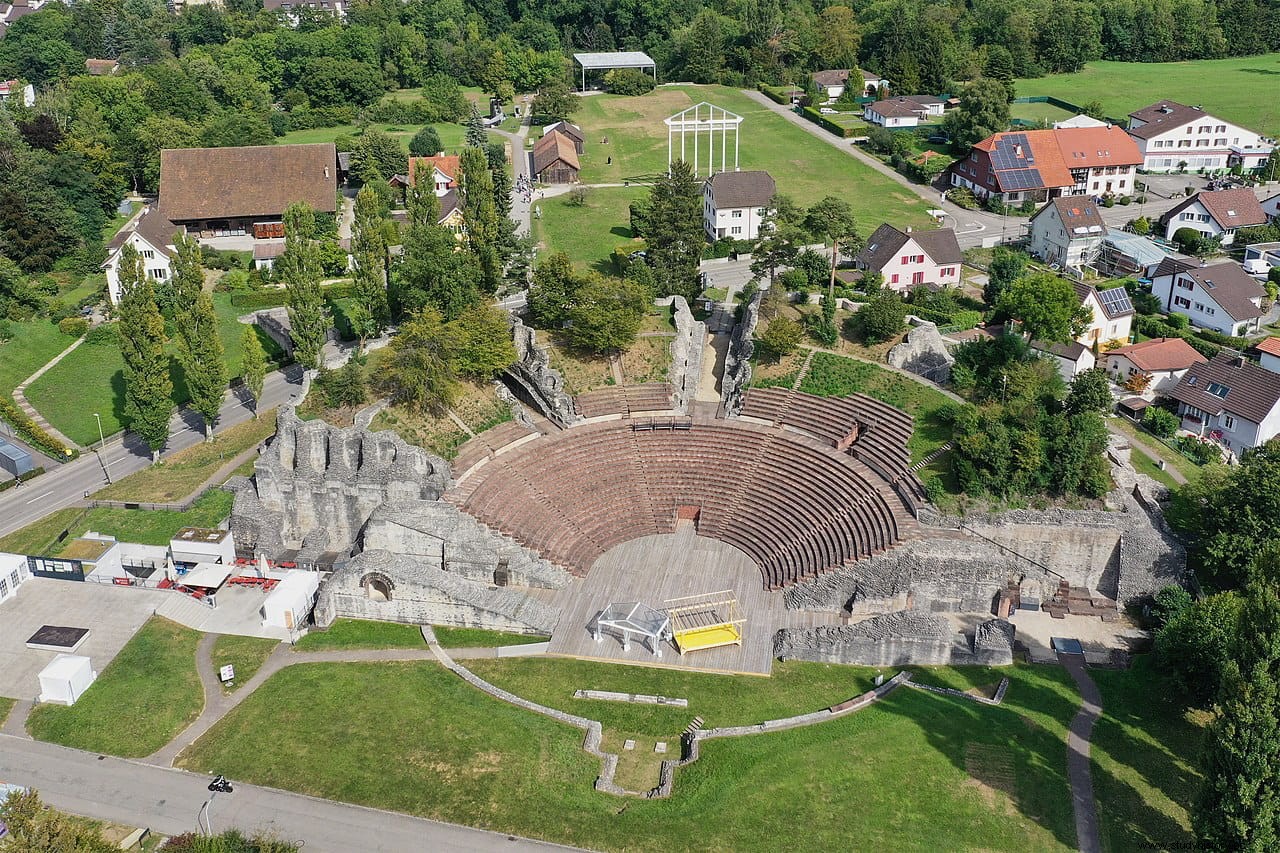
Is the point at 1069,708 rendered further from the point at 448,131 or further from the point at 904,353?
the point at 448,131

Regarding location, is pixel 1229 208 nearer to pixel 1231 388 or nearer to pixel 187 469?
pixel 1231 388

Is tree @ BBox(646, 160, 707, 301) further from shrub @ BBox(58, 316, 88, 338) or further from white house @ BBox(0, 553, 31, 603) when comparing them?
shrub @ BBox(58, 316, 88, 338)

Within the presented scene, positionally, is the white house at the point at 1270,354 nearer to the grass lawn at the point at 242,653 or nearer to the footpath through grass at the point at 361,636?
the footpath through grass at the point at 361,636

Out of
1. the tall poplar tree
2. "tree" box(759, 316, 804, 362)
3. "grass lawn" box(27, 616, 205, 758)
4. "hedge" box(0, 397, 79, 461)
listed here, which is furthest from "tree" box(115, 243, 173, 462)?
"tree" box(759, 316, 804, 362)

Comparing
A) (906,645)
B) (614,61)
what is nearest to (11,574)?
(906,645)

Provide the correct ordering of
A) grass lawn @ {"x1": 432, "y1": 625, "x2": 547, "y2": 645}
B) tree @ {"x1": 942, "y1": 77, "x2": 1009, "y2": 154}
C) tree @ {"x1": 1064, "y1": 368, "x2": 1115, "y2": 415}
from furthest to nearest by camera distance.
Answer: tree @ {"x1": 942, "y1": 77, "x2": 1009, "y2": 154} → tree @ {"x1": 1064, "y1": 368, "x2": 1115, "y2": 415} → grass lawn @ {"x1": 432, "y1": 625, "x2": 547, "y2": 645}

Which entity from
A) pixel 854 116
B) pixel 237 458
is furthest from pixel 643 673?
pixel 854 116
